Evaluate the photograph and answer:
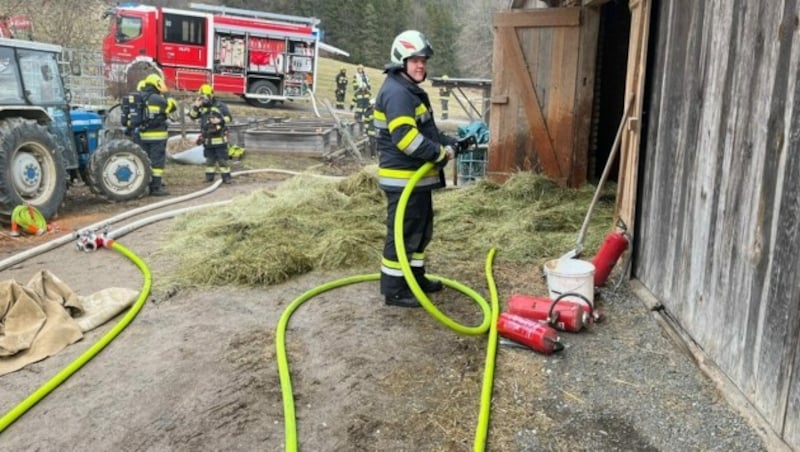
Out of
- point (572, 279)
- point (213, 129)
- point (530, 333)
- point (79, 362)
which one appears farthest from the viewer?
point (213, 129)

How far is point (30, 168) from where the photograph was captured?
303 inches

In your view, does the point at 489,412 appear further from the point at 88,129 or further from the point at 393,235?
the point at 88,129

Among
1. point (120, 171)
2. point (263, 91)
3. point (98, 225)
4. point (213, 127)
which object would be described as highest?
point (263, 91)

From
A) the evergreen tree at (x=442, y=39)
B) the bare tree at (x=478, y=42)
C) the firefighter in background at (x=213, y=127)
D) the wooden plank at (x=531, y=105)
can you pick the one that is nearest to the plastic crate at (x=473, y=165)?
the wooden plank at (x=531, y=105)

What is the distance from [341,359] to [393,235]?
109cm

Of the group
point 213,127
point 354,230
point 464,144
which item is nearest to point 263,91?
point 213,127

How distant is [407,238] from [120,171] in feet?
19.4

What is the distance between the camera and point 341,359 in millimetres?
3775

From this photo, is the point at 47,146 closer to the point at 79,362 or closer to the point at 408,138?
the point at 79,362

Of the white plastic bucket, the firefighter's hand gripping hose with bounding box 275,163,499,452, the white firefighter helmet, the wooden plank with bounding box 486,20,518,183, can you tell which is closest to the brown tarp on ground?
the firefighter's hand gripping hose with bounding box 275,163,499,452

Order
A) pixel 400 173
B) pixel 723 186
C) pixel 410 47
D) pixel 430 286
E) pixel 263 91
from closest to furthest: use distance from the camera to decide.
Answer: pixel 723 186
pixel 410 47
pixel 400 173
pixel 430 286
pixel 263 91

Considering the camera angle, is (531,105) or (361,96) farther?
(361,96)

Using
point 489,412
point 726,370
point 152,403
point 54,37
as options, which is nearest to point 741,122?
point 726,370

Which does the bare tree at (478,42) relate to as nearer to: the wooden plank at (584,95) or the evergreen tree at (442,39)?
the evergreen tree at (442,39)
